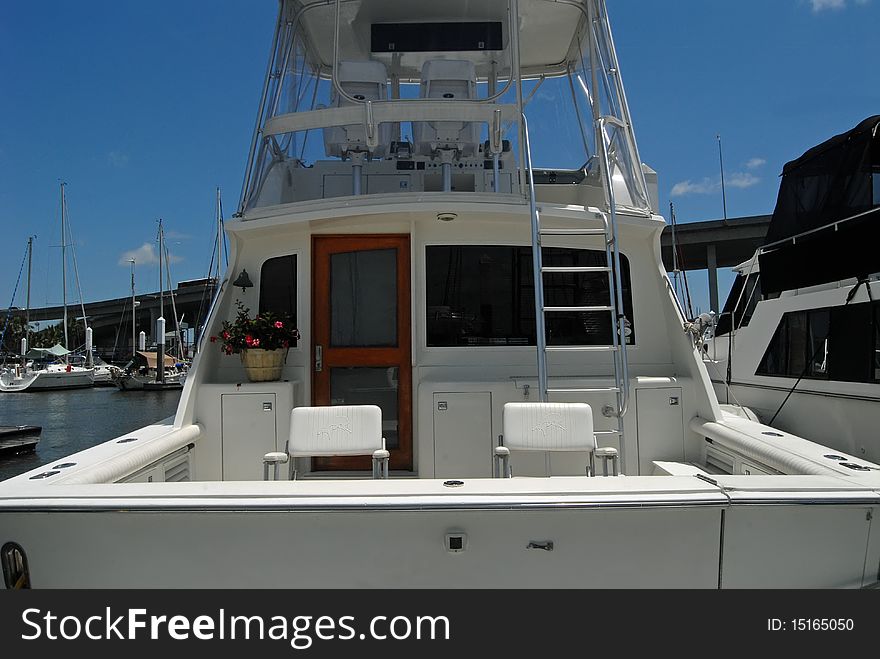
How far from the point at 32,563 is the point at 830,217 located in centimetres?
742

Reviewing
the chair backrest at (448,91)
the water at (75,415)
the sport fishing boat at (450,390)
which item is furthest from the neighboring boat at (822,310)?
the water at (75,415)

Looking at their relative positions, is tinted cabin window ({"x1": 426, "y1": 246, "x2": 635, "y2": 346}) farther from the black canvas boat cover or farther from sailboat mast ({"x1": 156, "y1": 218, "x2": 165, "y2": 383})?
sailboat mast ({"x1": 156, "y1": 218, "x2": 165, "y2": 383})

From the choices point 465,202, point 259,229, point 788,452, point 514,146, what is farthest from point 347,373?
point 788,452

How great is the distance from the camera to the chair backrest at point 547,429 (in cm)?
340

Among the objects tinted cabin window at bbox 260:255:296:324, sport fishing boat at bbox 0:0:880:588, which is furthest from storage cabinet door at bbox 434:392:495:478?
tinted cabin window at bbox 260:255:296:324

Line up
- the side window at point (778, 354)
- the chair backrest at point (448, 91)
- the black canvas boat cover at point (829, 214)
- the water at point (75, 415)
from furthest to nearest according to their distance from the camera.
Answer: the water at point (75, 415) < the side window at point (778, 354) < the chair backrest at point (448, 91) < the black canvas boat cover at point (829, 214)

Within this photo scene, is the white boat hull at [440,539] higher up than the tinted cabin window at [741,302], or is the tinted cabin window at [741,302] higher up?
the tinted cabin window at [741,302]

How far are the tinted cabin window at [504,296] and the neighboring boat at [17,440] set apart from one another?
15269 mm

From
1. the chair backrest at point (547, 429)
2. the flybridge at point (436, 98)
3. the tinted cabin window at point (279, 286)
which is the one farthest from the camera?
the flybridge at point (436, 98)

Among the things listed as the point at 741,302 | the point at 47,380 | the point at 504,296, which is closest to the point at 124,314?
the point at 47,380

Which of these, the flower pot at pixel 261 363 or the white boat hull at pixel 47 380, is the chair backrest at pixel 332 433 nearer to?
the flower pot at pixel 261 363

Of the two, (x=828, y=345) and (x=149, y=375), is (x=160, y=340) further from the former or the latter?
(x=828, y=345)
